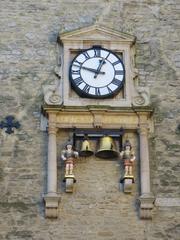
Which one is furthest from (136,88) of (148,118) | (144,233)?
(144,233)

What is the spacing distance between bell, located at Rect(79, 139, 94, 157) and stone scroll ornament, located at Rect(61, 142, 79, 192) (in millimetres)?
98

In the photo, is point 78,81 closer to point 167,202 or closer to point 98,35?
point 98,35

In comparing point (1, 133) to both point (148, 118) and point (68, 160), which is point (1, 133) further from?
point (148, 118)

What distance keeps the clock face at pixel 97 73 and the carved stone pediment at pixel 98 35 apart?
28cm

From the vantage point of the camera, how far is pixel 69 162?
13.3 m

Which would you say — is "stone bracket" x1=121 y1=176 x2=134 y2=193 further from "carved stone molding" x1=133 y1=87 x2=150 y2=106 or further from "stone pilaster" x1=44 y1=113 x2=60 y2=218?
"carved stone molding" x1=133 y1=87 x2=150 y2=106

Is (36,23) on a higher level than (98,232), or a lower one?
higher

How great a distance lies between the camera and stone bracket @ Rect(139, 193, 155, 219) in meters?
13.0

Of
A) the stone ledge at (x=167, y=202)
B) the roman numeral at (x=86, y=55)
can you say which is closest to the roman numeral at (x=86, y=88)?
the roman numeral at (x=86, y=55)

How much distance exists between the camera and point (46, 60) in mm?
14539

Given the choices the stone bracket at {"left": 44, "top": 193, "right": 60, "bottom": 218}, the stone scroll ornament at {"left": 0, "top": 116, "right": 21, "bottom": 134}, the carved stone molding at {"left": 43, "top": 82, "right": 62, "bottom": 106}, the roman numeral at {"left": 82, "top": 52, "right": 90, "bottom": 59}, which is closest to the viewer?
the stone bracket at {"left": 44, "top": 193, "right": 60, "bottom": 218}

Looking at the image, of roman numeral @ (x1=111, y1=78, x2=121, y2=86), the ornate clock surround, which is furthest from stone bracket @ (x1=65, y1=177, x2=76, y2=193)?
roman numeral @ (x1=111, y1=78, x2=121, y2=86)

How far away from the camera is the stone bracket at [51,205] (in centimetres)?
1296

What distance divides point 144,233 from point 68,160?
161 cm
